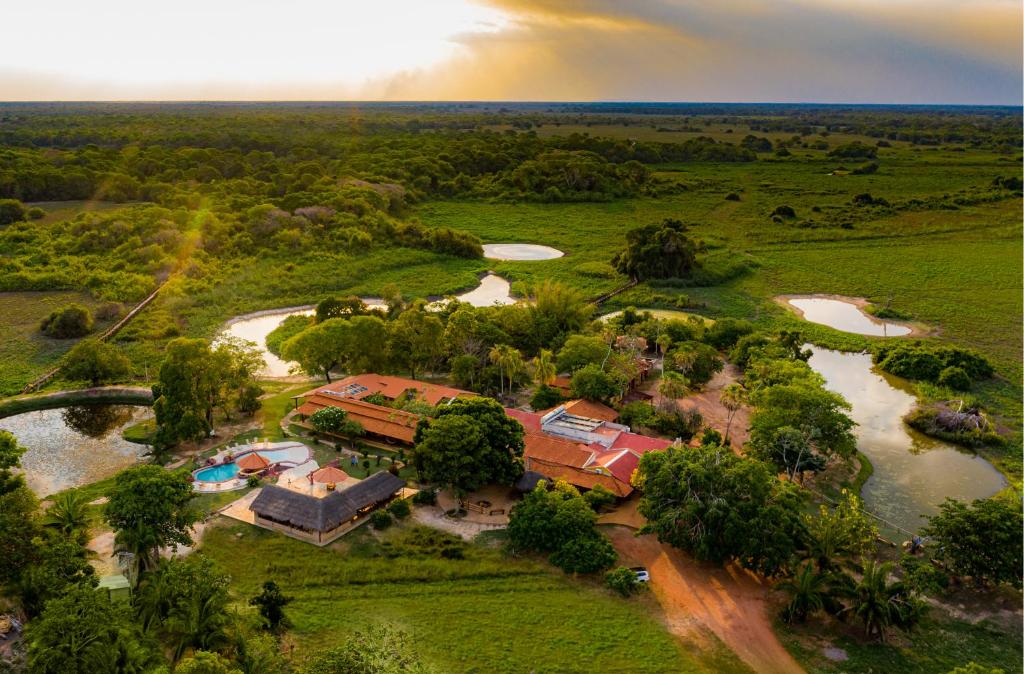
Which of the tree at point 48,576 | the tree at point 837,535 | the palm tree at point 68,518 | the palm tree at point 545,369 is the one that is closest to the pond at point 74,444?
the palm tree at point 68,518

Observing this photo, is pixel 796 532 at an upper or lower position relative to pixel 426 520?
upper

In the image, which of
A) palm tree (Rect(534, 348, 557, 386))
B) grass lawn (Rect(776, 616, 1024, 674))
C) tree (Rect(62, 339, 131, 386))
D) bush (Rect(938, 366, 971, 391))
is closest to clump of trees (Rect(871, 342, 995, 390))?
bush (Rect(938, 366, 971, 391))

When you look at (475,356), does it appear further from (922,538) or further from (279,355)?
(922,538)

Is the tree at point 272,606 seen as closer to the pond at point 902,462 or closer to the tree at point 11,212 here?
the pond at point 902,462

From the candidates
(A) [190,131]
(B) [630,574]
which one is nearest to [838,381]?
(B) [630,574]

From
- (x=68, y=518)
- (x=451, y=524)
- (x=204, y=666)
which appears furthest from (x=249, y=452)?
(x=204, y=666)

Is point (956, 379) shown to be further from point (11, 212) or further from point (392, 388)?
point (11, 212)

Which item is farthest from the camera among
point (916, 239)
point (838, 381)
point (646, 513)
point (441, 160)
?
point (441, 160)

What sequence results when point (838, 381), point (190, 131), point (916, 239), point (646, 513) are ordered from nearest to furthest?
1. point (646, 513)
2. point (838, 381)
3. point (916, 239)
4. point (190, 131)

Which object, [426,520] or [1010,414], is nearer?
[426,520]
